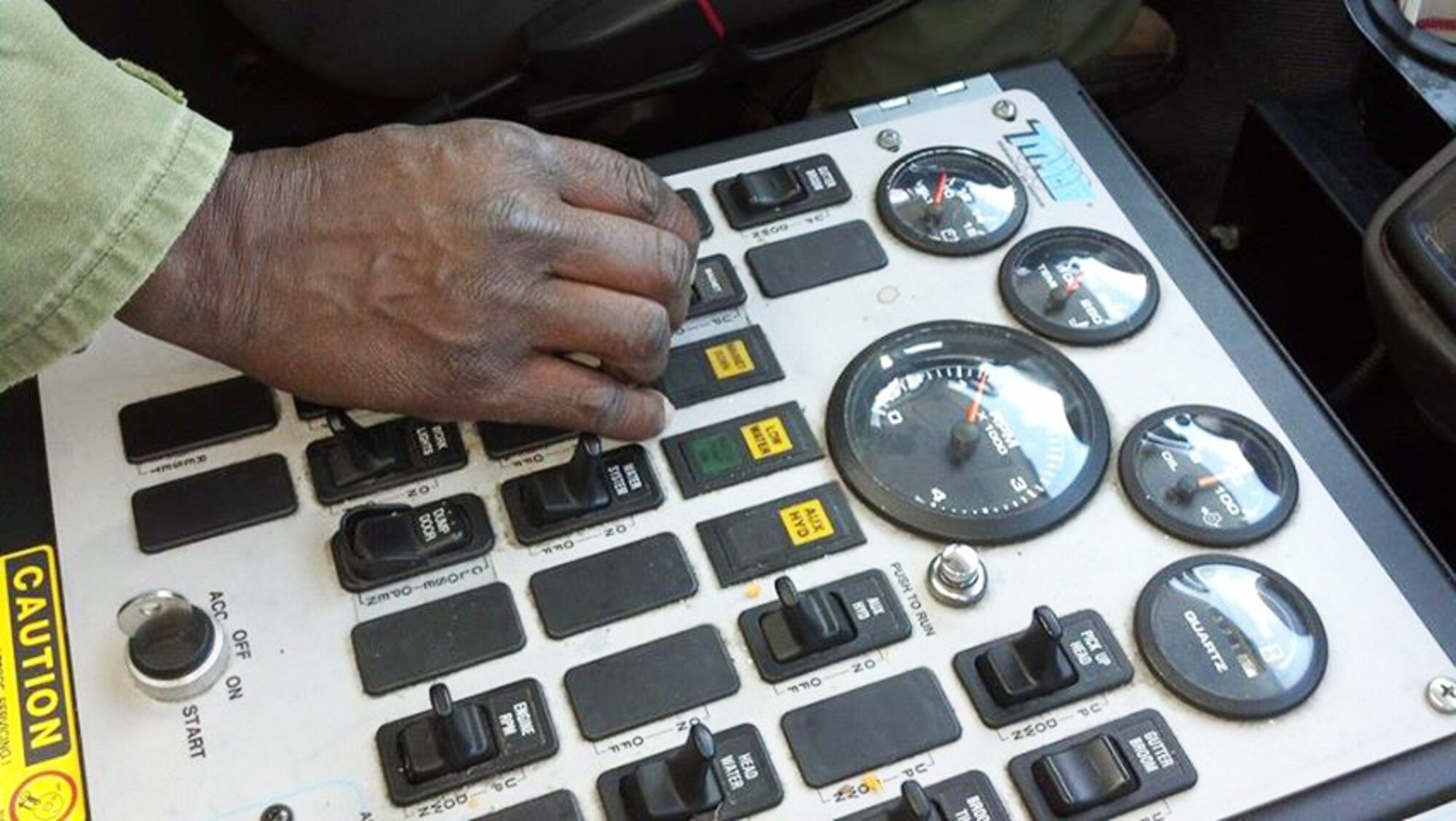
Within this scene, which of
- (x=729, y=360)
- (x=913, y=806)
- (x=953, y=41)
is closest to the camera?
(x=913, y=806)

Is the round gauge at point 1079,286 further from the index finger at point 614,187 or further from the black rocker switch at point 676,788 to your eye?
the black rocker switch at point 676,788

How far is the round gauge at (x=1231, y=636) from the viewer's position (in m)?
0.95

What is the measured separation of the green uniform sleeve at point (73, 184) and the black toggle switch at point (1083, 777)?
22.6 inches

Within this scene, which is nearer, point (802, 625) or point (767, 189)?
point (802, 625)

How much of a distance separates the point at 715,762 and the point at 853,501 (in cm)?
20

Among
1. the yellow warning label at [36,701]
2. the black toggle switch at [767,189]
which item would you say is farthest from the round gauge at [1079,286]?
the yellow warning label at [36,701]

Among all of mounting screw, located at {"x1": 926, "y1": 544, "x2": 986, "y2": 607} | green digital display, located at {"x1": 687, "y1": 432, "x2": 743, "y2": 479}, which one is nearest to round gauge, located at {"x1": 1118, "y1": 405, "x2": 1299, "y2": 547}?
mounting screw, located at {"x1": 926, "y1": 544, "x2": 986, "y2": 607}

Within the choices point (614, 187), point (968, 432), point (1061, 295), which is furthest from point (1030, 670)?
point (614, 187)

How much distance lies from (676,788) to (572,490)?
0.21 m

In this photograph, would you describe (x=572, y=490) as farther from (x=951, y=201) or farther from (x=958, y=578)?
(x=951, y=201)

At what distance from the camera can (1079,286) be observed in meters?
1.13

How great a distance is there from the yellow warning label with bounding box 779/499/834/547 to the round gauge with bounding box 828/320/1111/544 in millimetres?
29

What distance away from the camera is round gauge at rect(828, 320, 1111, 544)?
1027mm

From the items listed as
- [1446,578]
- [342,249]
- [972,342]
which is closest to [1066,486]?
[972,342]
